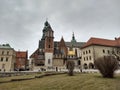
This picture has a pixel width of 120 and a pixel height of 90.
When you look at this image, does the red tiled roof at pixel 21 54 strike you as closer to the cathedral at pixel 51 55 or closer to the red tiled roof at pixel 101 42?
the cathedral at pixel 51 55

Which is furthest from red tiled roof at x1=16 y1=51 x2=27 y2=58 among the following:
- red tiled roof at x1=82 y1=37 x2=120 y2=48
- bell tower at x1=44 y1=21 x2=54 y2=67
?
red tiled roof at x1=82 y1=37 x2=120 y2=48

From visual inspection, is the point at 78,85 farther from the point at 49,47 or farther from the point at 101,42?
the point at 49,47

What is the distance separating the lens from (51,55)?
2864 inches

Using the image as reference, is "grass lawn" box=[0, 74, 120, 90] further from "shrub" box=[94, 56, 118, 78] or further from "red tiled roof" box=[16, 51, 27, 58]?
"red tiled roof" box=[16, 51, 27, 58]

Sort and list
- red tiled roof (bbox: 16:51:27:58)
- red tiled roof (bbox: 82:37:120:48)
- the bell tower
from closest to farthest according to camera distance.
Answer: red tiled roof (bbox: 82:37:120:48), the bell tower, red tiled roof (bbox: 16:51:27:58)

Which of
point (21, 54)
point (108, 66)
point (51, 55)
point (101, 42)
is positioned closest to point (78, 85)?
point (108, 66)

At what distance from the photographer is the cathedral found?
231 ft

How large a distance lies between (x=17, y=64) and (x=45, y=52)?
20077 mm

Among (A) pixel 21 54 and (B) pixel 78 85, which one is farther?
(A) pixel 21 54

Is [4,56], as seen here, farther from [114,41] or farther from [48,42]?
[114,41]

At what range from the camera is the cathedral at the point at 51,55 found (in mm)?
70375

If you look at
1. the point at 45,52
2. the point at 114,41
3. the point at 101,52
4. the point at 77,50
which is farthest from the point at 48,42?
the point at 114,41

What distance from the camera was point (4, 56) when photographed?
65.3 m

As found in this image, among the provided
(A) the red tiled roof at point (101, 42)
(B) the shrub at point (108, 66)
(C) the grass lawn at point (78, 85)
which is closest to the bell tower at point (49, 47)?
(A) the red tiled roof at point (101, 42)
